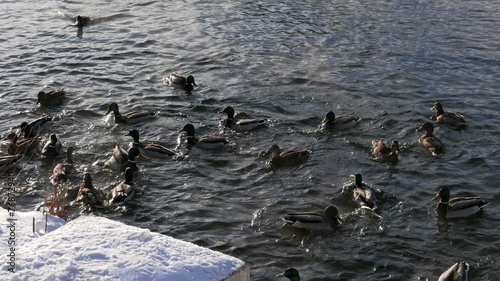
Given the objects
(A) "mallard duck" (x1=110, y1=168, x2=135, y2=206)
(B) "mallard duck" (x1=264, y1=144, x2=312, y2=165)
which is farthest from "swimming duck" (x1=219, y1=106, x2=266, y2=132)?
(A) "mallard duck" (x1=110, y1=168, x2=135, y2=206)

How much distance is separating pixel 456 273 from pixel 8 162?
7.23 meters

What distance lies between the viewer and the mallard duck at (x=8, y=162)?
1206cm

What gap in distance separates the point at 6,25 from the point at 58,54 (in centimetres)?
350

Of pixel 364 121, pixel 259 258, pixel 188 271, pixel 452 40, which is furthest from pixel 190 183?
pixel 452 40

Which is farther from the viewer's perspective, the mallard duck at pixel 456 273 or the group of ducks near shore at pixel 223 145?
the group of ducks near shore at pixel 223 145

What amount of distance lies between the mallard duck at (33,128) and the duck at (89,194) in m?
2.55

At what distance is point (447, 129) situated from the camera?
45.3 ft

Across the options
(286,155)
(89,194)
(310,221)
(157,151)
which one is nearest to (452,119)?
(286,155)

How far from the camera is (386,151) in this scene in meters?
12.6

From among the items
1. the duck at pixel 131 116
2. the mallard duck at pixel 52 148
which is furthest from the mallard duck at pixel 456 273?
the duck at pixel 131 116

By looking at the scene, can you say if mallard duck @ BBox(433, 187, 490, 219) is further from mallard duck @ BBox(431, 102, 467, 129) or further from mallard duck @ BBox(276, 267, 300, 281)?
mallard duck @ BBox(431, 102, 467, 129)

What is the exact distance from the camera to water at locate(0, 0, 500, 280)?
→ 1021 centimetres

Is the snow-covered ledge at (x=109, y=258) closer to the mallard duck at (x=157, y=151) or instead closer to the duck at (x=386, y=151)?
the mallard duck at (x=157, y=151)

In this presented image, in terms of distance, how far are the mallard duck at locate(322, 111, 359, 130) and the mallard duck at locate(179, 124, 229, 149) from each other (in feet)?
6.27
